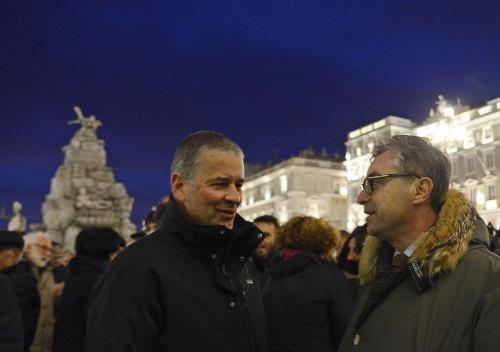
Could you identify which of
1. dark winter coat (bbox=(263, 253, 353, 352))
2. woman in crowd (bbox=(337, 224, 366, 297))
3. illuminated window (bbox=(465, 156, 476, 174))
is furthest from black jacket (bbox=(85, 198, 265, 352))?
illuminated window (bbox=(465, 156, 476, 174))

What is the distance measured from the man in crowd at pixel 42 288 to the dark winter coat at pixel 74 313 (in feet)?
3.77

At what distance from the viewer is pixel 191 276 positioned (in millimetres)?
3111

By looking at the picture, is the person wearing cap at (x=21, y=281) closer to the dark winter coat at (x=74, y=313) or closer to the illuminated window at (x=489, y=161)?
the dark winter coat at (x=74, y=313)

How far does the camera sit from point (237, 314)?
3.15 m

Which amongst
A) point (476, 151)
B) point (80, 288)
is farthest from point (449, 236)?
point (476, 151)

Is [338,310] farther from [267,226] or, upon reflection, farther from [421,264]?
[267,226]

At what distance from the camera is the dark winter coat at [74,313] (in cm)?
569

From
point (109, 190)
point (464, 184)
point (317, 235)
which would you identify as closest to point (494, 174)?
point (464, 184)

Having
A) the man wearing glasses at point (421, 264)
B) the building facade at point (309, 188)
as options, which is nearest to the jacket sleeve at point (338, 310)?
the man wearing glasses at point (421, 264)

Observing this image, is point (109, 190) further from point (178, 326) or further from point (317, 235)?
point (178, 326)

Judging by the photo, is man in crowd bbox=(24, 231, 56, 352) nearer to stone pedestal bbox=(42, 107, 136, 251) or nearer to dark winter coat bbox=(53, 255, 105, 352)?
dark winter coat bbox=(53, 255, 105, 352)

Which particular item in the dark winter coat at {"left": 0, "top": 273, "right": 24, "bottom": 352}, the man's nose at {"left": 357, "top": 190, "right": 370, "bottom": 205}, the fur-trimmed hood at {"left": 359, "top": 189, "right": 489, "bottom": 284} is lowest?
the dark winter coat at {"left": 0, "top": 273, "right": 24, "bottom": 352}

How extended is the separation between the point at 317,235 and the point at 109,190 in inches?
807

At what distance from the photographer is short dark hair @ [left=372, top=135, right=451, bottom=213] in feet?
9.98
